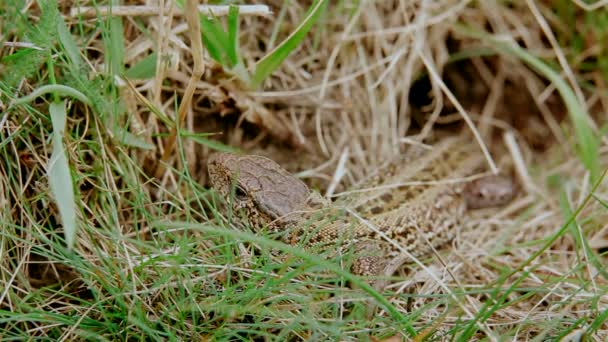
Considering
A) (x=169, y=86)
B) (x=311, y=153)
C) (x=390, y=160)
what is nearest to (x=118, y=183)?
(x=169, y=86)

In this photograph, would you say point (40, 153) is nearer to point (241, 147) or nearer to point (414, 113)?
point (241, 147)

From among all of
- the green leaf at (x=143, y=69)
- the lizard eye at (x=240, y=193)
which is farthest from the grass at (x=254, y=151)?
the lizard eye at (x=240, y=193)

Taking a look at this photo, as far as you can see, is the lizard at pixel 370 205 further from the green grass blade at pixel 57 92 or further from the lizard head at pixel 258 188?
the green grass blade at pixel 57 92

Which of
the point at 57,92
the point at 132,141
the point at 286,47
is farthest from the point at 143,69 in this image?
the point at 286,47

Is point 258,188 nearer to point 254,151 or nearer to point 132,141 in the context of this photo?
point 132,141

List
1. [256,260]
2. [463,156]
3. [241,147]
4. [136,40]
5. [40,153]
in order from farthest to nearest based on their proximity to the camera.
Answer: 1. [463,156]
2. [241,147]
3. [136,40]
4. [40,153]
5. [256,260]

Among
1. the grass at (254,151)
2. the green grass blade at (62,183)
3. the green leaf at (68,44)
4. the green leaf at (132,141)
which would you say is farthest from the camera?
the green leaf at (132,141)

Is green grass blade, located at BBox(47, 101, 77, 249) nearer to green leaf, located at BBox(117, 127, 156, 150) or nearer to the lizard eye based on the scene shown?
green leaf, located at BBox(117, 127, 156, 150)

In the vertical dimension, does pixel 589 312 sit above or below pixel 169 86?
below
